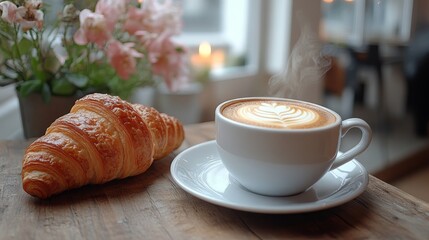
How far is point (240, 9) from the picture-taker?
66.2 inches

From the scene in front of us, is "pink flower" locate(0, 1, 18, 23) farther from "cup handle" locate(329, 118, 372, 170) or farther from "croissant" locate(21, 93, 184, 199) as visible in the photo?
"cup handle" locate(329, 118, 372, 170)

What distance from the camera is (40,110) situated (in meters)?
0.80

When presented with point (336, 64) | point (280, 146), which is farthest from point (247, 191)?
point (336, 64)

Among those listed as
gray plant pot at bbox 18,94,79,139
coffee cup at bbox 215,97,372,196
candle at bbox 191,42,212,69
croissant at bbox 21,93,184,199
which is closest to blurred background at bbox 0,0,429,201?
candle at bbox 191,42,212,69

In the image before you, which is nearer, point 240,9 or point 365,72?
point 240,9

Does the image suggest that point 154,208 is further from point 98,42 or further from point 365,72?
point 365,72

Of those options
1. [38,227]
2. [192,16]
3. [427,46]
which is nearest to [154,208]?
[38,227]

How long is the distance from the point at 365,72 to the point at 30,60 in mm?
1624

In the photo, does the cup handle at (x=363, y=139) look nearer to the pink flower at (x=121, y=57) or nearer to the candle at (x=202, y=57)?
the pink flower at (x=121, y=57)

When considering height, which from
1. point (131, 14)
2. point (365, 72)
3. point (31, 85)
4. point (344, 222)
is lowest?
point (365, 72)

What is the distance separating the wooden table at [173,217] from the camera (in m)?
0.49

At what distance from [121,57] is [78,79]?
86 mm


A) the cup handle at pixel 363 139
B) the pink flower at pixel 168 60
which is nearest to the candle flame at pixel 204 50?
the pink flower at pixel 168 60

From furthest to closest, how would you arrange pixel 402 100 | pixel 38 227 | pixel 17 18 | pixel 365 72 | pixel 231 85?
pixel 402 100 < pixel 365 72 < pixel 231 85 < pixel 17 18 < pixel 38 227
